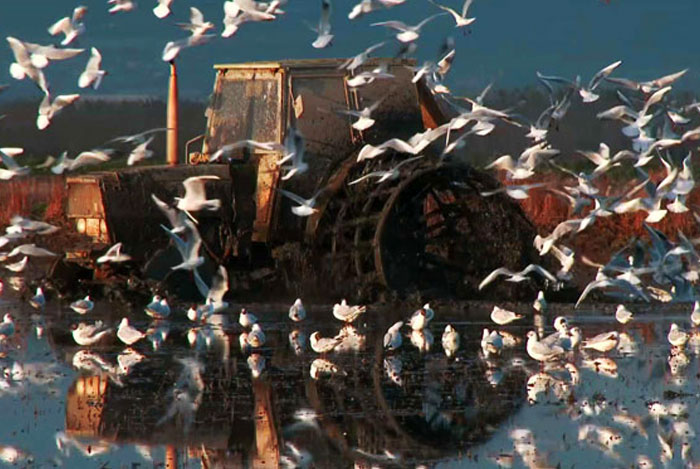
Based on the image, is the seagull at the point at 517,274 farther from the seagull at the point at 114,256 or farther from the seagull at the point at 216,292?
the seagull at the point at 114,256

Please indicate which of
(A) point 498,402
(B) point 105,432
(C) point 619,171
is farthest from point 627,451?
(C) point 619,171

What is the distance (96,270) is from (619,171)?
21753 millimetres

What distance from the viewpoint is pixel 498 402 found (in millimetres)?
12750

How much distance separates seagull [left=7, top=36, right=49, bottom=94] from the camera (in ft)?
56.7

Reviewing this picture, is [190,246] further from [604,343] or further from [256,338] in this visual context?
[604,343]

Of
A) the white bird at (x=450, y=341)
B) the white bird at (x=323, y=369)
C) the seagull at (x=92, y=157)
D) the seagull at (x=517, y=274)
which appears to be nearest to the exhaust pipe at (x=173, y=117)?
the seagull at (x=92, y=157)

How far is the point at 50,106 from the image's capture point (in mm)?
17578

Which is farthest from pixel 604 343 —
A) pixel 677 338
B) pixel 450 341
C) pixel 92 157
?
pixel 92 157

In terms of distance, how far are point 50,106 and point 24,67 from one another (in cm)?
48

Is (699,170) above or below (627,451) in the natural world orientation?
below

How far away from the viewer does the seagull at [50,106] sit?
17.2 meters

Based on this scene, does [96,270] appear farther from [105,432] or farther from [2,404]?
[105,432]

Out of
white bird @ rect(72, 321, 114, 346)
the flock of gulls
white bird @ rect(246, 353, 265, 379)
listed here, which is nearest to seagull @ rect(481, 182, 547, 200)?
the flock of gulls

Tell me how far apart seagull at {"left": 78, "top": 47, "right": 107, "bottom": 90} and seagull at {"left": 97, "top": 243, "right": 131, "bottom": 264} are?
2.12 meters
